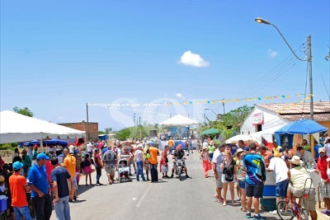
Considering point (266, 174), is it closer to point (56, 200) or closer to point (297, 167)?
point (297, 167)

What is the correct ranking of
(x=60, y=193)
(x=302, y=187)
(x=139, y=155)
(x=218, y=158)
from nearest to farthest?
(x=302, y=187), (x=60, y=193), (x=218, y=158), (x=139, y=155)

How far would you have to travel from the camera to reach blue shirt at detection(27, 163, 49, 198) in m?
7.83

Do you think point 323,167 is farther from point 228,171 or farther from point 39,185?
point 39,185

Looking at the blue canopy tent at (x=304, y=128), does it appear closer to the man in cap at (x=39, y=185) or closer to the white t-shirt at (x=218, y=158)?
the white t-shirt at (x=218, y=158)

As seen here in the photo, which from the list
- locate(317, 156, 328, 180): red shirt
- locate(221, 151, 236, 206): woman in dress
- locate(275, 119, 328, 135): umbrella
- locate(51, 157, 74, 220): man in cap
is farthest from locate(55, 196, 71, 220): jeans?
locate(275, 119, 328, 135): umbrella

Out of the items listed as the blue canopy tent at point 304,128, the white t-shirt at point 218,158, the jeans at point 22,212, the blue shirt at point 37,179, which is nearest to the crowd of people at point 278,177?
the white t-shirt at point 218,158

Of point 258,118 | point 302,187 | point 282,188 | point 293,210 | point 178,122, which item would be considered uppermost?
point 258,118

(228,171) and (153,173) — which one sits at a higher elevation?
(228,171)

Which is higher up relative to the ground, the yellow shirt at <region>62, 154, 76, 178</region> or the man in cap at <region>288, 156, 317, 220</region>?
the yellow shirt at <region>62, 154, 76, 178</region>

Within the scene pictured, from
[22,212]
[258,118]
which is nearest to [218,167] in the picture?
[22,212]

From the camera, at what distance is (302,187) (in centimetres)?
739

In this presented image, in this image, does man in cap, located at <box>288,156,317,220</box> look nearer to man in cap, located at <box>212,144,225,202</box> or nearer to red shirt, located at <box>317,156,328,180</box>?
red shirt, located at <box>317,156,328,180</box>

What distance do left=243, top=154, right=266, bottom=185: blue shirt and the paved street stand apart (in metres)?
1.04

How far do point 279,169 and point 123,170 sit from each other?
375 inches
